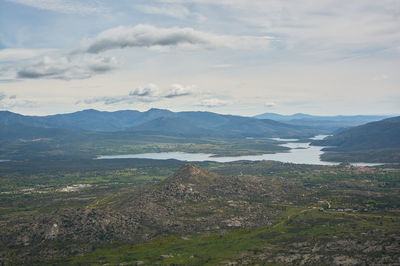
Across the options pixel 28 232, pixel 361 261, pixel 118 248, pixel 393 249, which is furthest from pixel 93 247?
pixel 393 249

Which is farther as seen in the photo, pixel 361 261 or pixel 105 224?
pixel 105 224

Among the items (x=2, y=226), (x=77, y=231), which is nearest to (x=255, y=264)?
(x=77, y=231)

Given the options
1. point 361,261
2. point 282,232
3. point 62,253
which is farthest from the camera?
point 282,232

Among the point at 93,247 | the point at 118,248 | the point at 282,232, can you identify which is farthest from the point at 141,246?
the point at 282,232

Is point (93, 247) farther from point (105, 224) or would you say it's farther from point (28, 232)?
point (28, 232)

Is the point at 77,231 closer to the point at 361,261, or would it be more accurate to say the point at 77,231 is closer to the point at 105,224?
the point at 105,224

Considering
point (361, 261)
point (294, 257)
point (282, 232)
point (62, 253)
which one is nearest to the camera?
point (361, 261)

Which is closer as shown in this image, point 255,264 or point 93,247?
point 255,264

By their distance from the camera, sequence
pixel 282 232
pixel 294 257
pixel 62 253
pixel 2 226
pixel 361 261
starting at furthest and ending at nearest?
pixel 2 226 → pixel 282 232 → pixel 62 253 → pixel 294 257 → pixel 361 261
